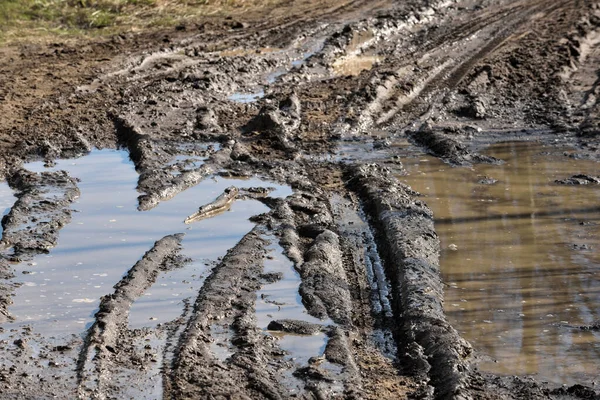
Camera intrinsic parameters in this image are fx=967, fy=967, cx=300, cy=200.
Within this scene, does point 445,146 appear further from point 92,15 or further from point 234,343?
point 92,15

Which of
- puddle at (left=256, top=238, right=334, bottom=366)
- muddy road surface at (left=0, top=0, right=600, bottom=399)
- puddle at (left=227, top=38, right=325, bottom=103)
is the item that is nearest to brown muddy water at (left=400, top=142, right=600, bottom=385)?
muddy road surface at (left=0, top=0, right=600, bottom=399)

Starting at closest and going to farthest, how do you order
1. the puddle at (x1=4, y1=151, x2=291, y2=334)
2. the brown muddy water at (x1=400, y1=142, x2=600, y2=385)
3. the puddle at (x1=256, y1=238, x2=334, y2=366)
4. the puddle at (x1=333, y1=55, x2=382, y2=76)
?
the puddle at (x1=256, y1=238, x2=334, y2=366) → the brown muddy water at (x1=400, y1=142, x2=600, y2=385) → the puddle at (x1=4, y1=151, x2=291, y2=334) → the puddle at (x1=333, y1=55, x2=382, y2=76)

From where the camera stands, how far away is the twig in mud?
902 cm

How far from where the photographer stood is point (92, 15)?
1669 cm

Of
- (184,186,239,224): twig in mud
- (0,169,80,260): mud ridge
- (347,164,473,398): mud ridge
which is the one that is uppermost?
(0,169,80,260): mud ridge

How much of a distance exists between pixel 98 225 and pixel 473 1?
12.6 m

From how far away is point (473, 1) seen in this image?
63.5 ft

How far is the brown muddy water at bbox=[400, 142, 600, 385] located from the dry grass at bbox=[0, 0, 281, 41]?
287 inches

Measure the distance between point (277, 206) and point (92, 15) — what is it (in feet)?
28.8

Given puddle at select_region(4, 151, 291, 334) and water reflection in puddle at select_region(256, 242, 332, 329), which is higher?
puddle at select_region(4, 151, 291, 334)

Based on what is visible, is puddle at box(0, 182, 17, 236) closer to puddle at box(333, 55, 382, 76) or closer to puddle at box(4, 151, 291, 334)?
puddle at box(4, 151, 291, 334)

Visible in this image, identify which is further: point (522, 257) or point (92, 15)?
point (92, 15)

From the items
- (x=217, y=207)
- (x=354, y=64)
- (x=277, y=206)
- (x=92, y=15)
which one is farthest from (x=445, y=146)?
(x=92, y=15)

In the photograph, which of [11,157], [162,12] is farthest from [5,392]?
[162,12]
